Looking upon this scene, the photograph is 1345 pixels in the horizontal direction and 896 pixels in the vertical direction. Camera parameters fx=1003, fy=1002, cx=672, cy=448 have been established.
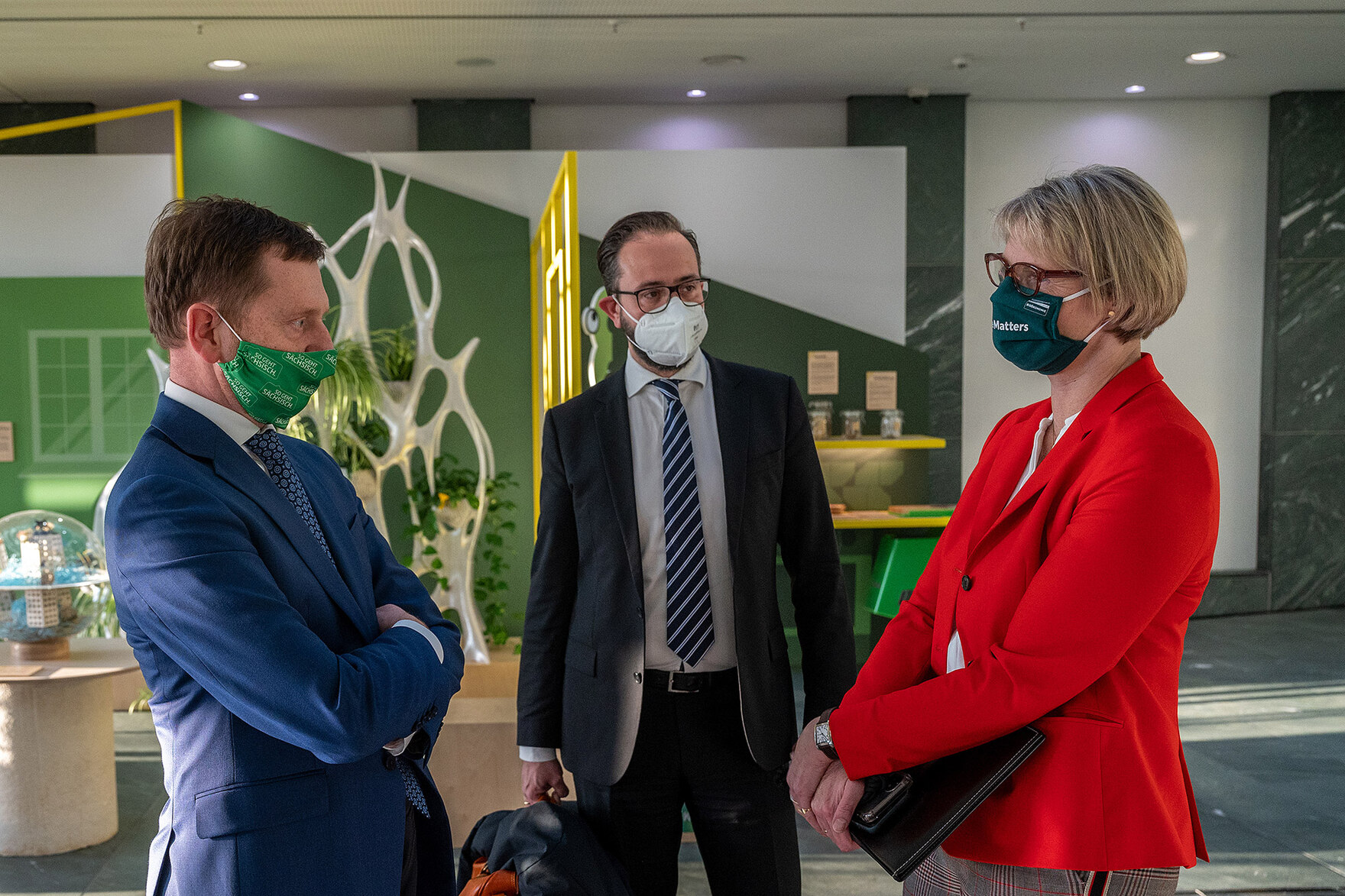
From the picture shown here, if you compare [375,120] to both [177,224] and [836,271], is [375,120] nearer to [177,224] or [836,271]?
[836,271]

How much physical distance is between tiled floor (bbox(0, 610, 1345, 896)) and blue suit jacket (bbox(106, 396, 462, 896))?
208 cm

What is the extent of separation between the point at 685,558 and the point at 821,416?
4.21 m

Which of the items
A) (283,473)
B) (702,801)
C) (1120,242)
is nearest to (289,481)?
(283,473)

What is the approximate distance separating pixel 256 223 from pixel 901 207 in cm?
534

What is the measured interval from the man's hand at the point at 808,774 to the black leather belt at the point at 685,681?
41 centimetres

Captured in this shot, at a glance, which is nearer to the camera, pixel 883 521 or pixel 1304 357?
pixel 883 521

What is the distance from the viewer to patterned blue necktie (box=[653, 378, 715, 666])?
72.6 inches

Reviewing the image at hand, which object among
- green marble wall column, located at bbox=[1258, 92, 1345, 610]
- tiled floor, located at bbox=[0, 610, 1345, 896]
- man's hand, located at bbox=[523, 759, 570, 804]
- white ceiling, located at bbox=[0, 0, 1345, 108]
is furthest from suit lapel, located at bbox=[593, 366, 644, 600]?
green marble wall column, located at bbox=[1258, 92, 1345, 610]

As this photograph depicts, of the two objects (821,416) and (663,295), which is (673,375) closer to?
(663,295)

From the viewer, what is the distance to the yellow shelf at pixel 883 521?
221 inches

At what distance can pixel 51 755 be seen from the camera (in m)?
3.41

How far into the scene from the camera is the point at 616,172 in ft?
19.9

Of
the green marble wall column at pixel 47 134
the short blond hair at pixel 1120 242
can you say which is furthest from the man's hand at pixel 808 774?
the green marble wall column at pixel 47 134

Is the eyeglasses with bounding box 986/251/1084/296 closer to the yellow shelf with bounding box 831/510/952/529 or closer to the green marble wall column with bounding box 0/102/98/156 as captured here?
the yellow shelf with bounding box 831/510/952/529
